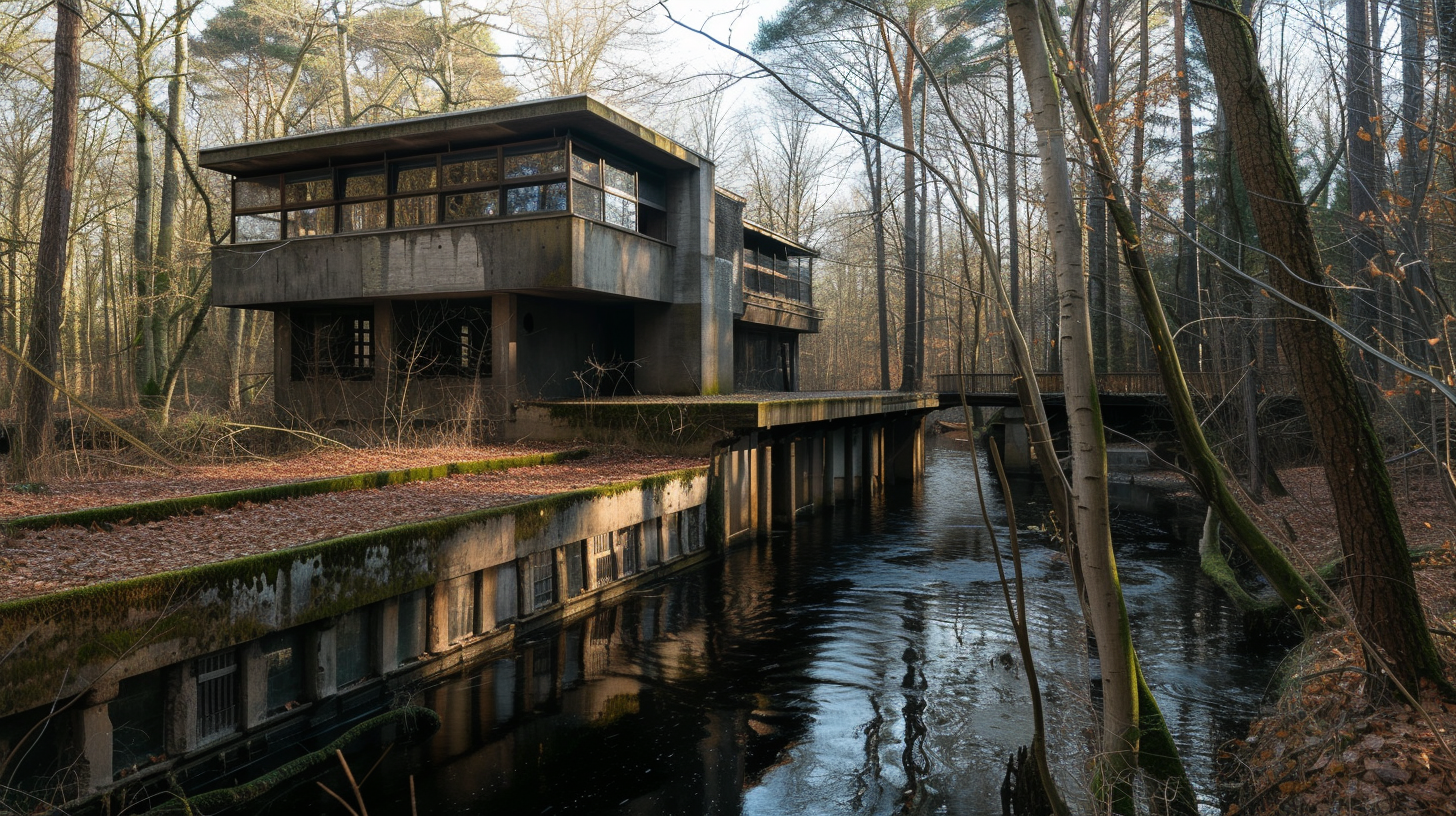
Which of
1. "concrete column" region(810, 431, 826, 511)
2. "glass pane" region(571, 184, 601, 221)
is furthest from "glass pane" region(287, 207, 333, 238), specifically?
"concrete column" region(810, 431, 826, 511)

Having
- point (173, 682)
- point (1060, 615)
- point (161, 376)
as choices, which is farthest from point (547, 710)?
point (161, 376)

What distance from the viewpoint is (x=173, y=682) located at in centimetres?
615

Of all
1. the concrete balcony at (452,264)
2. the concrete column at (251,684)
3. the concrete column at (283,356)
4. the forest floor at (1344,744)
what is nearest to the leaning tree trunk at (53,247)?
the concrete balcony at (452,264)

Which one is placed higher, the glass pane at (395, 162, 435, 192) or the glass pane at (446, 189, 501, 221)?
the glass pane at (395, 162, 435, 192)

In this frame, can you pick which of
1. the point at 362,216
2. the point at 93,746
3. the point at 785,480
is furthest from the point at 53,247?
the point at 785,480

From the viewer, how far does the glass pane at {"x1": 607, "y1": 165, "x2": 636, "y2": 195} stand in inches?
712

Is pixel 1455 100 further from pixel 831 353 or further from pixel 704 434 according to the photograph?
pixel 831 353

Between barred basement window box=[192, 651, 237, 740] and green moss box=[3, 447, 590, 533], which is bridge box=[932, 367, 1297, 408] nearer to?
green moss box=[3, 447, 590, 533]

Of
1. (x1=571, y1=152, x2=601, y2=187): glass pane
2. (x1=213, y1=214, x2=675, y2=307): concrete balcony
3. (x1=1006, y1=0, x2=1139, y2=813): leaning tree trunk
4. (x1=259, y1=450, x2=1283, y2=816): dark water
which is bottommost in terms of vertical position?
(x1=259, y1=450, x2=1283, y2=816): dark water

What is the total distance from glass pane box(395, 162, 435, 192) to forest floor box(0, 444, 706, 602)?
5.73 metres

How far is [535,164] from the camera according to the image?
55.9ft

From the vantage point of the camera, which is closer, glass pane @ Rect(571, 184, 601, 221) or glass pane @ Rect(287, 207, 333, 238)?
glass pane @ Rect(571, 184, 601, 221)

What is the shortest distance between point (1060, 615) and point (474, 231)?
1212cm

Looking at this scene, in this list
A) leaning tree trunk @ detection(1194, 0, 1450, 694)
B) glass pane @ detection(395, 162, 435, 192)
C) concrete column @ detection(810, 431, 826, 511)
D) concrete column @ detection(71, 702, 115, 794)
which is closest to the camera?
concrete column @ detection(71, 702, 115, 794)
